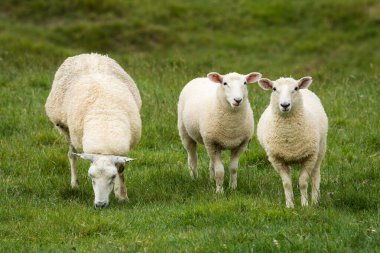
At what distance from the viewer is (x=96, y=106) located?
353 inches

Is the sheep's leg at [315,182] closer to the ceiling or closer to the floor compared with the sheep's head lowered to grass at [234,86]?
closer to the floor

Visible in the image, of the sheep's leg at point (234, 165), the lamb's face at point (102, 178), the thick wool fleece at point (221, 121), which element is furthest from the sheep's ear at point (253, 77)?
the lamb's face at point (102, 178)

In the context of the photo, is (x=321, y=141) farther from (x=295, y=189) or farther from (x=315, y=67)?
(x=315, y=67)

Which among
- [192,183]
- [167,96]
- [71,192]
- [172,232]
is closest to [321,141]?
[192,183]

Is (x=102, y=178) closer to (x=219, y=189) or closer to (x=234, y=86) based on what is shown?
(x=219, y=189)

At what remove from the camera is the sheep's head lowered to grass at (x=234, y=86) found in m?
8.73

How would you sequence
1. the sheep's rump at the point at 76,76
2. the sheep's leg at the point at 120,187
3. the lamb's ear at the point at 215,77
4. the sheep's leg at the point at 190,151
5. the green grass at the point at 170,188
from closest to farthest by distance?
1. the green grass at the point at 170,188
2. the sheep's leg at the point at 120,187
3. the lamb's ear at the point at 215,77
4. the sheep's rump at the point at 76,76
5. the sheep's leg at the point at 190,151

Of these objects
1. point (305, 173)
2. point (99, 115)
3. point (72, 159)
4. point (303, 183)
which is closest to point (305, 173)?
point (305, 173)

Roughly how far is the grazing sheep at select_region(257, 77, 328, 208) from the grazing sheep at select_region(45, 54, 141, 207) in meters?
1.64

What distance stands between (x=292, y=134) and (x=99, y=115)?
2197 mm

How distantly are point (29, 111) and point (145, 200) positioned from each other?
13.9 ft

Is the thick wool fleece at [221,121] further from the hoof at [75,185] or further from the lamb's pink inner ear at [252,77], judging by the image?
the hoof at [75,185]

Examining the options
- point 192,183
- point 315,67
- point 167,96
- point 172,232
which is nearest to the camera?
point 172,232

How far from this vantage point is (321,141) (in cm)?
862
